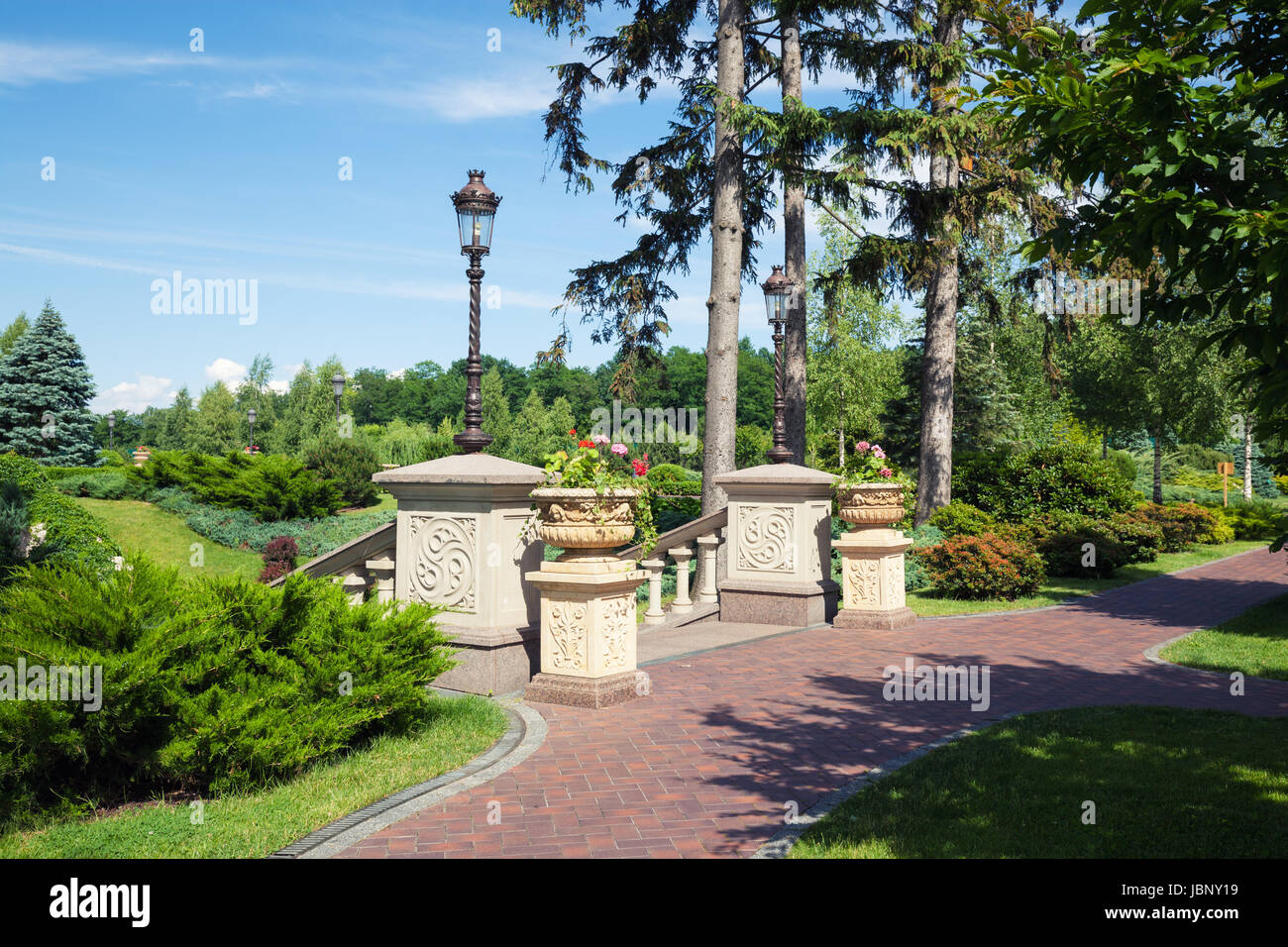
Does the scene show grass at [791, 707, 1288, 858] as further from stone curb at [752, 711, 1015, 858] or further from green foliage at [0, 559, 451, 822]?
green foliage at [0, 559, 451, 822]

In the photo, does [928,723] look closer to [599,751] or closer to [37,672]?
[599,751]

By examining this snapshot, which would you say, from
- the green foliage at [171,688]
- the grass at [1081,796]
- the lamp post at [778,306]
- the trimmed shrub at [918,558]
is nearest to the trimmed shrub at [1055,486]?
the trimmed shrub at [918,558]

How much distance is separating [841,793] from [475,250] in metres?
6.12

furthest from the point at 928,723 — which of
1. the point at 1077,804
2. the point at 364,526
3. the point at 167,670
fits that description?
the point at 364,526

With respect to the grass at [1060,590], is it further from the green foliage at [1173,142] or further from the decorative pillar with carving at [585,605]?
the green foliage at [1173,142]

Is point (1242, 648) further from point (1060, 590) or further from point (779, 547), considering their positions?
point (779, 547)

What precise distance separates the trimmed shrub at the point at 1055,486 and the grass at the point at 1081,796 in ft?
46.3

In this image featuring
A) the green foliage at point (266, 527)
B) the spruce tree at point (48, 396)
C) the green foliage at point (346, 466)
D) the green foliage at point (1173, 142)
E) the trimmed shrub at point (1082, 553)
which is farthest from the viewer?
the spruce tree at point (48, 396)

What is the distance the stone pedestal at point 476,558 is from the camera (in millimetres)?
8148

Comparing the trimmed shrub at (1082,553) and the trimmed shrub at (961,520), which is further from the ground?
the trimmed shrub at (961,520)

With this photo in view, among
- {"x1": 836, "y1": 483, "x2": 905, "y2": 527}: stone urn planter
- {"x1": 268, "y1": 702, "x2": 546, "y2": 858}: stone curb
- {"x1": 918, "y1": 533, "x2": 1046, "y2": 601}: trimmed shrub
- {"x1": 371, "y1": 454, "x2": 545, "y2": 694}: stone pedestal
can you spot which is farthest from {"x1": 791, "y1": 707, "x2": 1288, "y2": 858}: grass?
{"x1": 918, "y1": 533, "x2": 1046, "y2": 601}: trimmed shrub

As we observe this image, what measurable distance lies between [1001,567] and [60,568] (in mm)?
12553

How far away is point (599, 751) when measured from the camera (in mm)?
6422

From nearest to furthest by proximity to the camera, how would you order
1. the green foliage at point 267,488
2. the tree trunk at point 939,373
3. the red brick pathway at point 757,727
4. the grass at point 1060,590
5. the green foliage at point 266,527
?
the red brick pathway at point 757,727
the grass at point 1060,590
the tree trunk at point 939,373
the green foliage at point 266,527
the green foliage at point 267,488
